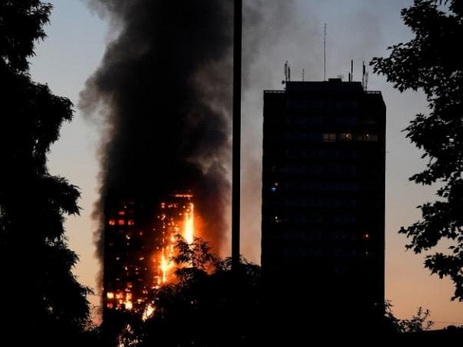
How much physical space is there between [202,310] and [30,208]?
6199 mm

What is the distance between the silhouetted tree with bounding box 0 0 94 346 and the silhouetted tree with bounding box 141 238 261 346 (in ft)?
10.7

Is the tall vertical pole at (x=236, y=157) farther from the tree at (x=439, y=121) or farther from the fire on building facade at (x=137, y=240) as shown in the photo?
the fire on building facade at (x=137, y=240)

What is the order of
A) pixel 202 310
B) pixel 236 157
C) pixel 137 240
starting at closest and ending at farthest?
pixel 236 157
pixel 202 310
pixel 137 240

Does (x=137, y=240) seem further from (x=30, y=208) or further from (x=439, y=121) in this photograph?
(x=439, y=121)

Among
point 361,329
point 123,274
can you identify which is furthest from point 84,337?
point 123,274

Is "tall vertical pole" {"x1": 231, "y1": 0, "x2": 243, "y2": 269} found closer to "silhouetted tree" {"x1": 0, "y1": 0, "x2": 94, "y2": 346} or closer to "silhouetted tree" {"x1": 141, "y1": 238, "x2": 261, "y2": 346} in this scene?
"silhouetted tree" {"x1": 141, "y1": 238, "x2": 261, "y2": 346}

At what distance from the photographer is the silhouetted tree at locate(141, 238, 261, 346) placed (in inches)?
1134

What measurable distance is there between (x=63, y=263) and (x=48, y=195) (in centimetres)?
205

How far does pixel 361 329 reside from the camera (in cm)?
3156

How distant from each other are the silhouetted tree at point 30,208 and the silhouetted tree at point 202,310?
3.25 meters

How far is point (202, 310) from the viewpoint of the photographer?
30.8 metres

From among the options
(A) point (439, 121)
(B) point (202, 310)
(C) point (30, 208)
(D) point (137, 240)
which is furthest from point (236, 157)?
(D) point (137, 240)

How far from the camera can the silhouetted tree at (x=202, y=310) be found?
94.5 feet

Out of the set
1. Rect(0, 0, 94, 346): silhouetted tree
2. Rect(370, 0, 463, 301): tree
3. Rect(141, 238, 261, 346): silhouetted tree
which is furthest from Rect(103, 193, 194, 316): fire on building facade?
Rect(370, 0, 463, 301): tree
